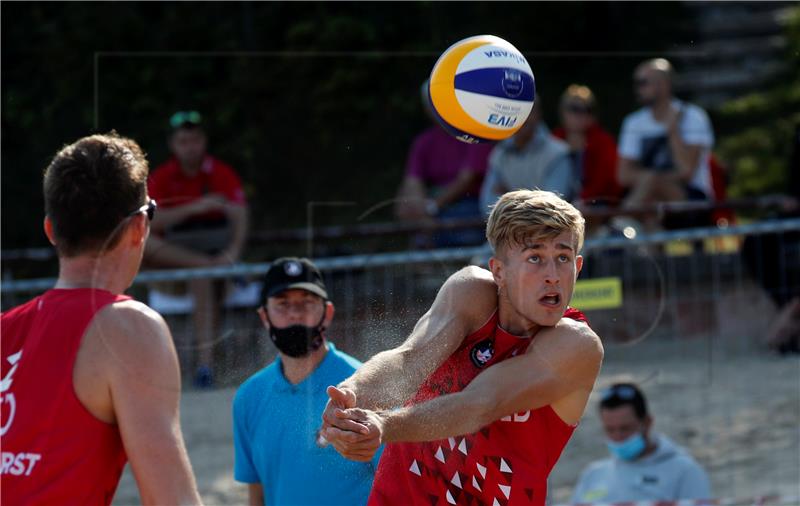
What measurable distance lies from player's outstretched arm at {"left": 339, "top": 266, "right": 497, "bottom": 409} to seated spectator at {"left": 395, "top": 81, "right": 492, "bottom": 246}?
3.54 m

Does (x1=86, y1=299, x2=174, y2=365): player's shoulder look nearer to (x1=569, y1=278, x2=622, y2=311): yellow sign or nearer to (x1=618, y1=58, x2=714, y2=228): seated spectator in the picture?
(x1=569, y1=278, x2=622, y2=311): yellow sign

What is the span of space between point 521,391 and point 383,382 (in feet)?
1.27

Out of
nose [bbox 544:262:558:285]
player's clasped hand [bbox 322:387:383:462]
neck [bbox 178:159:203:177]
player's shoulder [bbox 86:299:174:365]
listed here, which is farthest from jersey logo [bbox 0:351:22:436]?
neck [bbox 178:159:203:177]

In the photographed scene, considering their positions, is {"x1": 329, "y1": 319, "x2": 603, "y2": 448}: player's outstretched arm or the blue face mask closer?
{"x1": 329, "y1": 319, "x2": 603, "y2": 448}: player's outstretched arm

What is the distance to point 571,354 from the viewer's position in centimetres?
329

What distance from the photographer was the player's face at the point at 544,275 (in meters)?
3.28

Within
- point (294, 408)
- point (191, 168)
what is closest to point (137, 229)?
point (294, 408)

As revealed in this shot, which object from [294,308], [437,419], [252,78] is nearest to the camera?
[437,419]

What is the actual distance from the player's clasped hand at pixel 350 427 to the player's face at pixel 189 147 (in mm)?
4811

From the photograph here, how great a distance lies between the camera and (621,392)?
6.19 meters

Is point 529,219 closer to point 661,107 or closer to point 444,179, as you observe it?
point 444,179

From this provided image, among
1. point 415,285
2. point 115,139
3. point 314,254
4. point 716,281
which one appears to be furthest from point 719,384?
point 115,139

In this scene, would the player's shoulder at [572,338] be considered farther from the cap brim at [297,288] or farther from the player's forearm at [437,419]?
the cap brim at [297,288]

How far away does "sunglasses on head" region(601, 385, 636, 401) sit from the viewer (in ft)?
20.2
